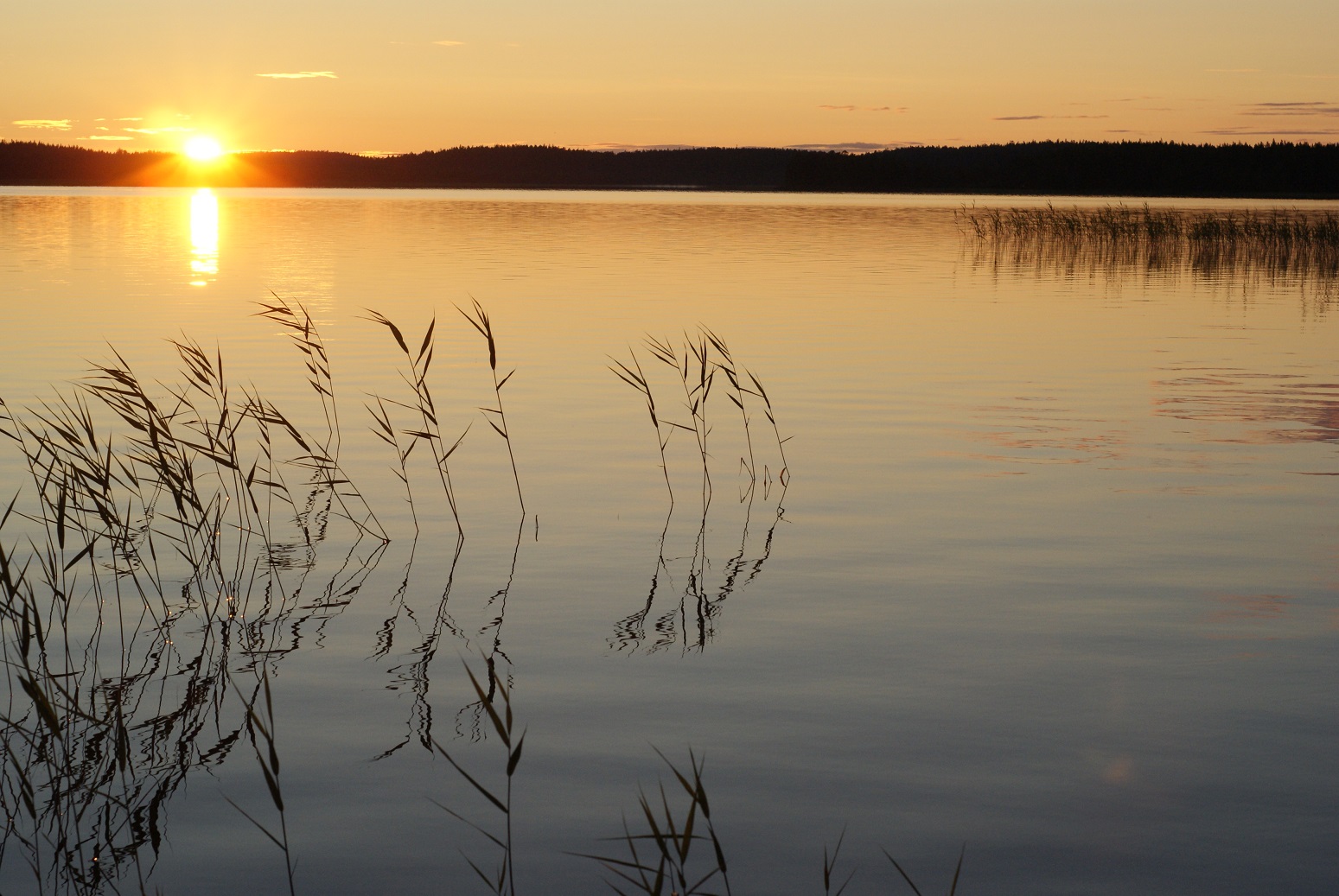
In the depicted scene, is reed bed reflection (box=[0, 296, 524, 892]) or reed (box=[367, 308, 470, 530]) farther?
reed (box=[367, 308, 470, 530])

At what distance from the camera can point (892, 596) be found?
24.6 feet

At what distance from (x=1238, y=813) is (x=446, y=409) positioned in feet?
32.7

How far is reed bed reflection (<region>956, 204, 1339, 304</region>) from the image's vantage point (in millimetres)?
31406

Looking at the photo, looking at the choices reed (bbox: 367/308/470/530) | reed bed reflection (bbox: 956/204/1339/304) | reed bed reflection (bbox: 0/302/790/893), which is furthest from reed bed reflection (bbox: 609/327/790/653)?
reed bed reflection (bbox: 956/204/1339/304)

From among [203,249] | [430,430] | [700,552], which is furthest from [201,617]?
[203,249]

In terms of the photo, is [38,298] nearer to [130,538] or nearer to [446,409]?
[446,409]

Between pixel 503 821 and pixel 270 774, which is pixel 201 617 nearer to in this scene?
pixel 503 821

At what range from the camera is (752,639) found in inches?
269

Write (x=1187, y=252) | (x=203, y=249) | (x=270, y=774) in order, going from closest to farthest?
(x=270, y=774) → (x=1187, y=252) → (x=203, y=249)

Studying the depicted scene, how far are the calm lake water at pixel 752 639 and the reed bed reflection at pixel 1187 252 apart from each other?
15.7 meters

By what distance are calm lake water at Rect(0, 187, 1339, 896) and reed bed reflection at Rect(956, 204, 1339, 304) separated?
51.7 ft

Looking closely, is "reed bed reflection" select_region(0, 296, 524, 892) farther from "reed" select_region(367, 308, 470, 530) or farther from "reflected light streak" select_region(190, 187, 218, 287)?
"reflected light streak" select_region(190, 187, 218, 287)

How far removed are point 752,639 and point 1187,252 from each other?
3504cm

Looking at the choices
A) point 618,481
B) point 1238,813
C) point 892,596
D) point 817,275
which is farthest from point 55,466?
point 817,275
